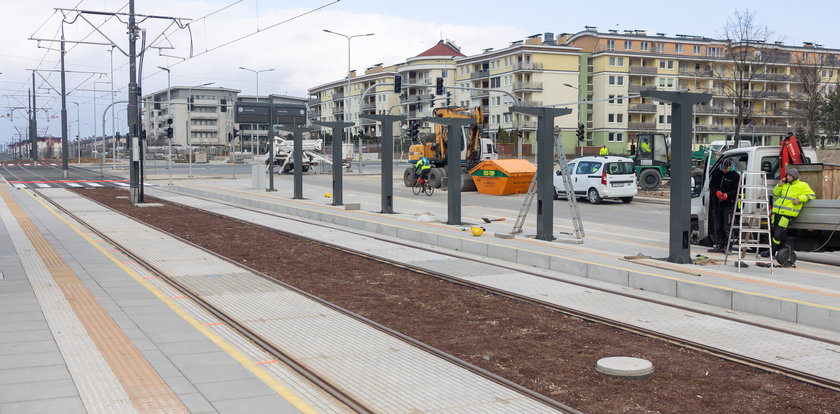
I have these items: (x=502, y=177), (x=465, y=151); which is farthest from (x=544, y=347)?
(x=465, y=151)

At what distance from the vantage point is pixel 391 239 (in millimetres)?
17312

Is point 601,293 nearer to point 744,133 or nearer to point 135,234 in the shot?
point 135,234

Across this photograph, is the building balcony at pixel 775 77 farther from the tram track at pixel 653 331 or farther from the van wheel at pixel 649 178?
the tram track at pixel 653 331

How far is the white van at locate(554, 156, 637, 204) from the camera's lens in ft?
91.6

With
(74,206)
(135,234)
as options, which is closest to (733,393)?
(135,234)

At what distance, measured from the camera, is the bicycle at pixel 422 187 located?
33.7 meters

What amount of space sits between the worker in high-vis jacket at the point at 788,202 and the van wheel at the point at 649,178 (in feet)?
71.6

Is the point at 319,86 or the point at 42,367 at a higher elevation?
the point at 319,86

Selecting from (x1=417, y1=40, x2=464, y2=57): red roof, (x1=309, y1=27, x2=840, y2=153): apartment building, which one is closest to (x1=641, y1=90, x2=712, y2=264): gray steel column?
(x1=309, y1=27, x2=840, y2=153): apartment building

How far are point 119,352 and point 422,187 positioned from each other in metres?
27.4

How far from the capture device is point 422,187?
3419cm

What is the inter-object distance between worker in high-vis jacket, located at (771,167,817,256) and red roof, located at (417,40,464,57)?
10040 centimetres

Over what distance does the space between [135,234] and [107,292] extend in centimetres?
793

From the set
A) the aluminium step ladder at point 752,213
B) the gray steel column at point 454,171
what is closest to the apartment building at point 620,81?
the gray steel column at point 454,171
